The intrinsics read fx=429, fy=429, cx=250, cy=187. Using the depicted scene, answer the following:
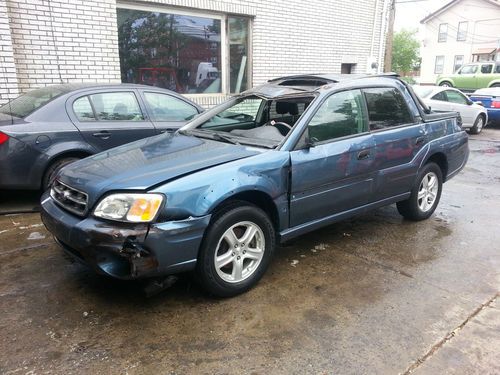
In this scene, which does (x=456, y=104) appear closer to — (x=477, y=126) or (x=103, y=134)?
(x=477, y=126)

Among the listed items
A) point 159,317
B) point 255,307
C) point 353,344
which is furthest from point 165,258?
point 353,344

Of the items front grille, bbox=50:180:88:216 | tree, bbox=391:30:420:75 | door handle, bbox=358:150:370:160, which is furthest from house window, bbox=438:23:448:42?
front grille, bbox=50:180:88:216

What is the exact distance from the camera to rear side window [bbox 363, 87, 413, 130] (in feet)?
13.7

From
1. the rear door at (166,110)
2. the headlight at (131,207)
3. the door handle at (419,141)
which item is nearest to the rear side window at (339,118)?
the door handle at (419,141)

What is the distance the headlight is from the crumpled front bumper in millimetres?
44

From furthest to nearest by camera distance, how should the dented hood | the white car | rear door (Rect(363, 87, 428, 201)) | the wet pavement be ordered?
1. the white car
2. rear door (Rect(363, 87, 428, 201))
3. the dented hood
4. the wet pavement

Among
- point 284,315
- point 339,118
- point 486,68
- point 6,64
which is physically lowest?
point 284,315

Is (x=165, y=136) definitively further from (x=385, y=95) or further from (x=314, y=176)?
(x=385, y=95)

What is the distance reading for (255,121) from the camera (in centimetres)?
455

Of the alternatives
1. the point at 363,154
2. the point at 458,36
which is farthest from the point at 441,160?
the point at 458,36

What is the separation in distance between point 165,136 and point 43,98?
6.89 feet

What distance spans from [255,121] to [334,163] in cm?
120

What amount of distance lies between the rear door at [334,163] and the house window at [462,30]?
43.0m

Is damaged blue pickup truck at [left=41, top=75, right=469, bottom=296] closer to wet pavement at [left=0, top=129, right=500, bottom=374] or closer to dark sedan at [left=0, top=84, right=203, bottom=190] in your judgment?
wet pavement at [left=0, top=129, right=500, bottom=374]
